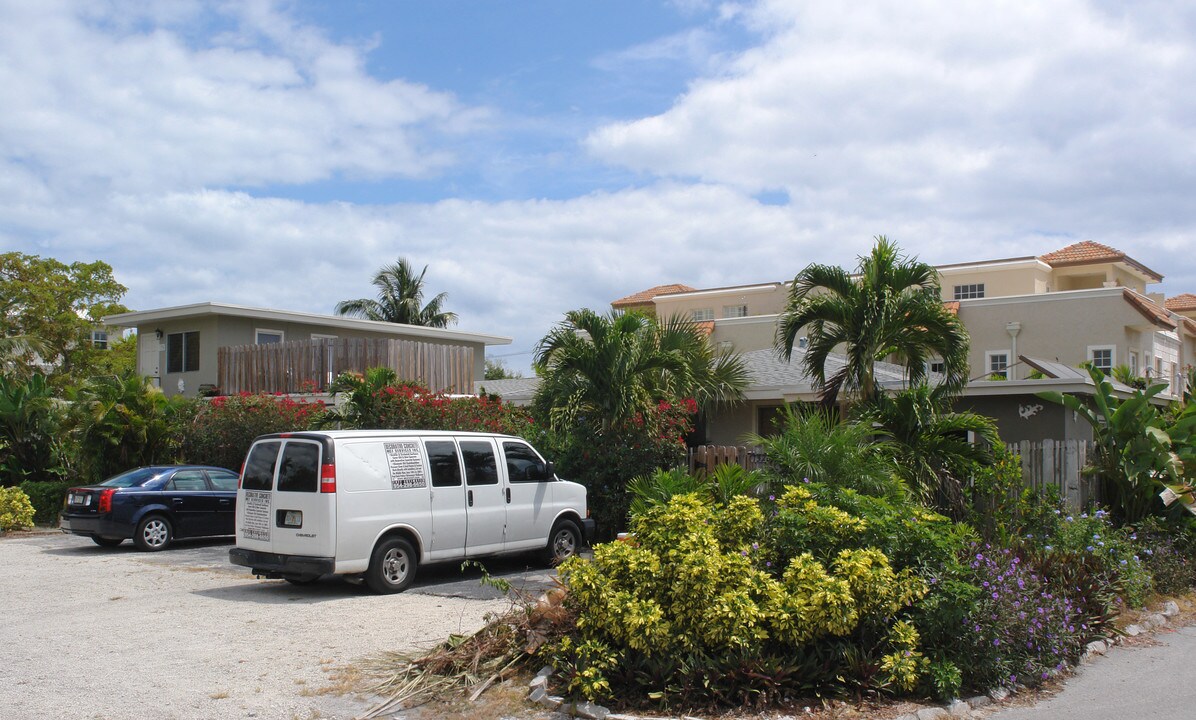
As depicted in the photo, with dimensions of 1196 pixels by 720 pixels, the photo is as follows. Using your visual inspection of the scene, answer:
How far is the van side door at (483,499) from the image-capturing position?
492 inches

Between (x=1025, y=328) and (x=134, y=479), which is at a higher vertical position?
(x=1025, y=328)

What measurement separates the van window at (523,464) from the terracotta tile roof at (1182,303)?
55832 mm

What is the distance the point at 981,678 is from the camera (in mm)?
7391

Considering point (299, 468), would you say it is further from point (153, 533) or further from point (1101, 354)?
point (1101, 354)

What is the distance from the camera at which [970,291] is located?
46594mm

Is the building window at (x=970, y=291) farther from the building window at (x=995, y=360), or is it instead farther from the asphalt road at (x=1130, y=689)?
the asphalt road at (x=1130, y=689)

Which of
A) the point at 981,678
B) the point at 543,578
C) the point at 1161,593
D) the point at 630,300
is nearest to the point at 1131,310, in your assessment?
the point at 1161,593

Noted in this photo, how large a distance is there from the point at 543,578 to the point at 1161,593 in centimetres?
729

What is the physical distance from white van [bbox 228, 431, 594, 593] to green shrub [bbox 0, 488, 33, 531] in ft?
35.5

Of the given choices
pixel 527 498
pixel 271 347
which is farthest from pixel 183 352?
pixel 527 498

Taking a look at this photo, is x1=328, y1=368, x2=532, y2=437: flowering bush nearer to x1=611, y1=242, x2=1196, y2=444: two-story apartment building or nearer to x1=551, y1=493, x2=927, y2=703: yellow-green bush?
x1=611, y1=242, x2=1196, y2=444: two-story apartment building

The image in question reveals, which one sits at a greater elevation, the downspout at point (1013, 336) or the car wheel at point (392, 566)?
the downspout at point (1013, 336)

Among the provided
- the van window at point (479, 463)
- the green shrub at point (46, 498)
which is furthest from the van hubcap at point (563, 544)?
the green shrub at point (46, 498)

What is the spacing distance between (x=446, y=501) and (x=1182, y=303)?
59.3 m
